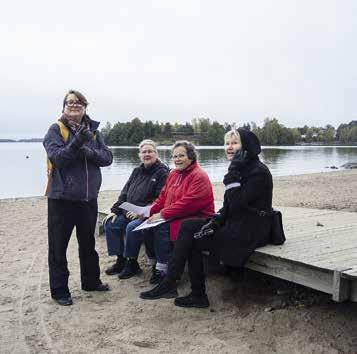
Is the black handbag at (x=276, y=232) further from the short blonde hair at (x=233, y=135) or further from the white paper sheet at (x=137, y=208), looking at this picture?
the white paper sheet at (x=137, y=208)

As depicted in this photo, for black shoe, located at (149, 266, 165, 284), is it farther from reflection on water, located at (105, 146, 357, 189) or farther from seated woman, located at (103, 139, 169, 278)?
reflection on water, located at (105, 146, 357, 189)

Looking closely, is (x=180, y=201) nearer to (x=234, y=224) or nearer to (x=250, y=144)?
(x=234, y=224)

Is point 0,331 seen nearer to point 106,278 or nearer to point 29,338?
point 29,338

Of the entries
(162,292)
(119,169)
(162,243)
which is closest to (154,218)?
(162,243)

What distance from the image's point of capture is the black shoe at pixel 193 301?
4395mm

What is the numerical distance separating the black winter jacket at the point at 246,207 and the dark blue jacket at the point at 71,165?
147 centimetres

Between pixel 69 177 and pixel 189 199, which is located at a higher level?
pixel 69 177

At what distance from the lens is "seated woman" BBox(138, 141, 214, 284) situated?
480cm

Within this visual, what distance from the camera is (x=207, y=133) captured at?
135375 mm

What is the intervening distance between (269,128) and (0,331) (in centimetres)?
14490

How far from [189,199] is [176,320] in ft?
4.31

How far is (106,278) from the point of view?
5.48m

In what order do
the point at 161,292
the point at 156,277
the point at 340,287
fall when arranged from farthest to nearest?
the point at 156,277 < the point at 161,292 < the point at 340,287

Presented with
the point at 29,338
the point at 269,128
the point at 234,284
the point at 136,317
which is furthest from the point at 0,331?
the point at 269,128
